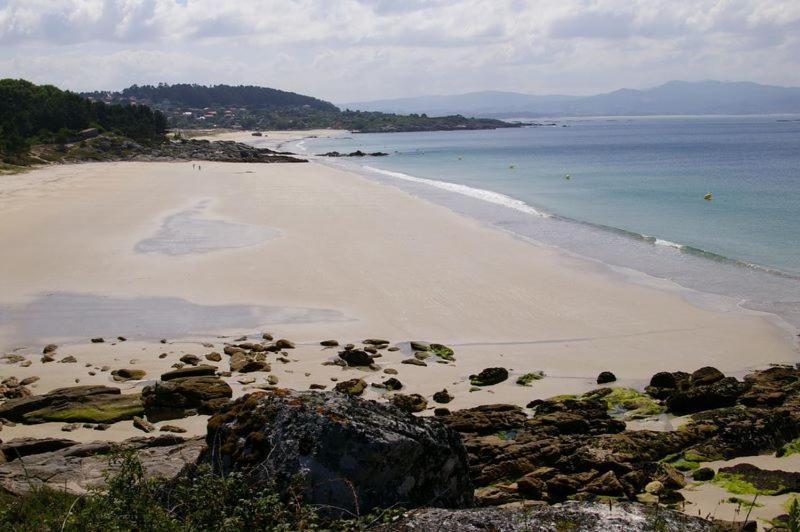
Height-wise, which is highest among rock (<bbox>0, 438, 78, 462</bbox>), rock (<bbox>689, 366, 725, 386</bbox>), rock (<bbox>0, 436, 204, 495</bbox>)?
rock (<bbox>0, 436, 204, 495</bbox>)

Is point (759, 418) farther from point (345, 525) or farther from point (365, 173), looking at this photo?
point (365, 173)

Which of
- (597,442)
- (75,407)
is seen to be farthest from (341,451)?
(75,407)

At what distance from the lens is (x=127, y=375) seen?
460 inches

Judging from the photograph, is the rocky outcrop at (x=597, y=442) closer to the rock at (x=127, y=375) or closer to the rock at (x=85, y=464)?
the rock at (x=85, y=464)

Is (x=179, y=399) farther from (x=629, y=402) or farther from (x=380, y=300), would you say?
(x=380, y=300)

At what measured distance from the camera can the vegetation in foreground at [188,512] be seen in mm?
4641

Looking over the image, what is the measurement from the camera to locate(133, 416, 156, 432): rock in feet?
30.7

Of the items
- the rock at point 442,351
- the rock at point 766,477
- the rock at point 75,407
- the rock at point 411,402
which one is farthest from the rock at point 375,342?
the rock at point 766,477

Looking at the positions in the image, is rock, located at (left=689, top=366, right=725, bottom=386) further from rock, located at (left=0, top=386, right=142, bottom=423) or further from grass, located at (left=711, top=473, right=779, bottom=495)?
rock, located at (left=0, top=386, right=142, bottom=423)

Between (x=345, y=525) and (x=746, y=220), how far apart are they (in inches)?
1242

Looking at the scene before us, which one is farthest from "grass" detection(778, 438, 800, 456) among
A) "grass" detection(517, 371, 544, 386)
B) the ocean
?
the ocean

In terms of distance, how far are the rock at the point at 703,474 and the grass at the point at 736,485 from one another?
64 millimetres

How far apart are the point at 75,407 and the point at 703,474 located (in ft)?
27.4

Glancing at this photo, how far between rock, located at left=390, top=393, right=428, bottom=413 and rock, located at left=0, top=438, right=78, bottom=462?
14.3 ft
